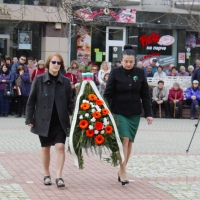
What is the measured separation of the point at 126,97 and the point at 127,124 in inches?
15.2

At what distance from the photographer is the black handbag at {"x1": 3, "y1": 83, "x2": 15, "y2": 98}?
807 inches

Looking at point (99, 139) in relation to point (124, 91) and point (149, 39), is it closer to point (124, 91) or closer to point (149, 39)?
point (124, 91)

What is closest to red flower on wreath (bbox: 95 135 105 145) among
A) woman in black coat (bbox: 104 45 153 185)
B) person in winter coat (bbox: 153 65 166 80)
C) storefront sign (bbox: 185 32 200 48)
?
woman in black coat (bbox: 104 45 153 185)

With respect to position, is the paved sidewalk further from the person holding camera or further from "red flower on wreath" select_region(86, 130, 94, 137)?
the person holding camera

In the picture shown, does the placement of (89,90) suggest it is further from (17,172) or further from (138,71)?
(17,172)

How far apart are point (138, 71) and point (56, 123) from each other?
4.68ft

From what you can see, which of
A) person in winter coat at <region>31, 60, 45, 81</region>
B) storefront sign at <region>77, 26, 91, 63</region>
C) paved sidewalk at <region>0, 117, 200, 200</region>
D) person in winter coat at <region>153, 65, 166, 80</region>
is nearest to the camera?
paved sidewalk at <region>0, 117, 200, 200</region>

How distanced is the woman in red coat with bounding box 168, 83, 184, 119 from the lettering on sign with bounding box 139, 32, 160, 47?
9.08 m

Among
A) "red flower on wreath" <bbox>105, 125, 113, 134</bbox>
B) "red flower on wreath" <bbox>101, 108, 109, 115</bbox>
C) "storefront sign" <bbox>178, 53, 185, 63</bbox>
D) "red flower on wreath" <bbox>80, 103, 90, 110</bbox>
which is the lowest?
"red flower on wreath" <bbox>105, 125, 113, 134</bbox>

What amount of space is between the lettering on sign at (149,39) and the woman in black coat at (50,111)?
22.7 m

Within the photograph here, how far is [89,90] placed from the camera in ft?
28.1

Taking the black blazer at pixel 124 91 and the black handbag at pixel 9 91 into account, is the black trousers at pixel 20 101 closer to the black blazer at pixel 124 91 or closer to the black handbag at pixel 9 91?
the black handbag at pixel 9 91

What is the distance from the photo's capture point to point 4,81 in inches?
808

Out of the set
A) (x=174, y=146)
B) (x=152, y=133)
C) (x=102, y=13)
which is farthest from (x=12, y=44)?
(x=174, y=146)
